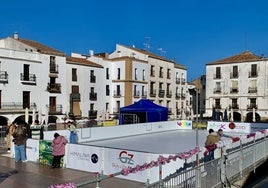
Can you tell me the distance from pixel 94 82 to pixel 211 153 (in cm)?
3411

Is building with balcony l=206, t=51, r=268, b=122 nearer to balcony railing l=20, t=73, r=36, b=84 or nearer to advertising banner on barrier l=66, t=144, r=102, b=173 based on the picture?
balcony railing l=20, t=73, r=36, b=84

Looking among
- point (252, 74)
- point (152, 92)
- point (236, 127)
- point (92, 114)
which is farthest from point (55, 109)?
point (252, 74)

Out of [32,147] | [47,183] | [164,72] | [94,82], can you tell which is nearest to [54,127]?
[32,147]

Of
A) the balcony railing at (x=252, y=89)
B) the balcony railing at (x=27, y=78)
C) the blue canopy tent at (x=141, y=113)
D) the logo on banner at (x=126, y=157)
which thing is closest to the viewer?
the logo on banner at (x=126, y=157)

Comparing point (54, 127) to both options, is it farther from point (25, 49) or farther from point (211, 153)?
point (25, 49)

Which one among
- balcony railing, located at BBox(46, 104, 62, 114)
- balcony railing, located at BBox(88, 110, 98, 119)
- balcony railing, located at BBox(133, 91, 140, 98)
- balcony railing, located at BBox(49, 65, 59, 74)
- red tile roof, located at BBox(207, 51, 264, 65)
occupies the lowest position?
balcony railing, located at BBox(88, 110, 98, 119)

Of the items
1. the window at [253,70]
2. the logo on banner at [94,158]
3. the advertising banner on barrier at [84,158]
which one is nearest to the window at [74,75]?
the window at [253,70]

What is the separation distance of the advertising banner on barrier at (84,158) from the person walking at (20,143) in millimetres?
2315

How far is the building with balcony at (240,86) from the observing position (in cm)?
4981

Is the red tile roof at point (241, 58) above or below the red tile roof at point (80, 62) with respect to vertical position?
above

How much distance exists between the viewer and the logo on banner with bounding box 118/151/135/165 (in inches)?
447

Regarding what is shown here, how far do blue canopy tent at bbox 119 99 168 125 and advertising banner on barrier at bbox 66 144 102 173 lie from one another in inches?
682

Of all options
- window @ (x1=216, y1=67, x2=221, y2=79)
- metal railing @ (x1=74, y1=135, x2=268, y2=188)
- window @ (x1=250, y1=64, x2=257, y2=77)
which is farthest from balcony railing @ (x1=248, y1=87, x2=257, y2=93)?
metal railing @ (x1=74, y1=135, x2=268, y2=188)

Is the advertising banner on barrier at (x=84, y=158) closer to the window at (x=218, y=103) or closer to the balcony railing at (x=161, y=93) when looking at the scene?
the balcony railing at (x=161, y=93)
